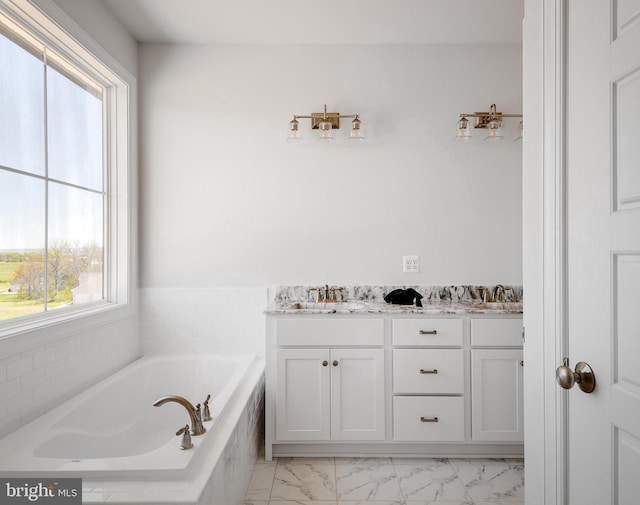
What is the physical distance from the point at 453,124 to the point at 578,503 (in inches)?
96.2

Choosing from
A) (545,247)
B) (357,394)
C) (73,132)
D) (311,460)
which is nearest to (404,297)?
(357,394)

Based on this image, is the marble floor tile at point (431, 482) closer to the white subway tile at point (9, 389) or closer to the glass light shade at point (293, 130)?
the white subway tile at point (9, 389)

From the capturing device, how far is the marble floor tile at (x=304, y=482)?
2.12 meters

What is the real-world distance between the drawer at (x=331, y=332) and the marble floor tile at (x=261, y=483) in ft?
2.29

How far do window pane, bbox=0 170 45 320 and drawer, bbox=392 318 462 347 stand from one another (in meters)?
1.89

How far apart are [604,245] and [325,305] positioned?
6.39 ft

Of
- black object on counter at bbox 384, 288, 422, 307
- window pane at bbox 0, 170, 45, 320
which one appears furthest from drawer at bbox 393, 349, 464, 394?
window pane at bbox 0, 170, 45, 320

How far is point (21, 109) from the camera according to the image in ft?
6.31

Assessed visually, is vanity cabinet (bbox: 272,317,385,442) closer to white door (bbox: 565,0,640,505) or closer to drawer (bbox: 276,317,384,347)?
drawer (bbox: 276,317,384,347)

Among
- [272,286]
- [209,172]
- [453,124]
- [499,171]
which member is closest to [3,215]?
[209,172]

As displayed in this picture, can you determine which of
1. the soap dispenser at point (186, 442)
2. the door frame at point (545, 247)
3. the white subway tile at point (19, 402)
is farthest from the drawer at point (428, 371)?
the white subway tile at point (19, 402)

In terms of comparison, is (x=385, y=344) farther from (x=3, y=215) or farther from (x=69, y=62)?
(x=69, y=62)

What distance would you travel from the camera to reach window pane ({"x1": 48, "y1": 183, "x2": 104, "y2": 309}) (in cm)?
219

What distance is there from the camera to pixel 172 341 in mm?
2996
